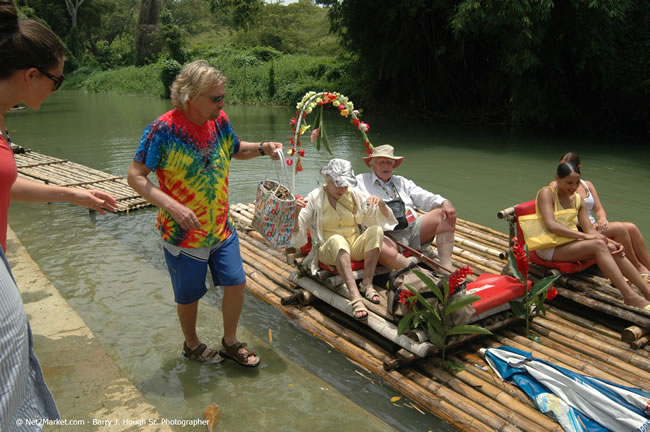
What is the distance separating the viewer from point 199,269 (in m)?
3.13

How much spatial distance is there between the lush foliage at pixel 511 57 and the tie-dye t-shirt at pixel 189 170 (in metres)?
10.1

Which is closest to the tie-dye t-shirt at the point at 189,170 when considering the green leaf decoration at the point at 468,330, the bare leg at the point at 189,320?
the bare leg at the point at 189,320

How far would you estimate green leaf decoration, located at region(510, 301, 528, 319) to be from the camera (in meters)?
3.70

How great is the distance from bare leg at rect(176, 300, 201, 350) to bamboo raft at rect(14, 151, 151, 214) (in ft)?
14.2

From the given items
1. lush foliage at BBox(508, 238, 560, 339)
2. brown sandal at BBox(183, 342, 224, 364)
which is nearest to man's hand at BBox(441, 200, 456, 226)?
lush foliage at BBox(508, 238, 560, 339)

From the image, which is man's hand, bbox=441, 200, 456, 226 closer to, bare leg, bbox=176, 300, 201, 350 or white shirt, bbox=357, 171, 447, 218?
white shirt, bbox=357, 171, 447, 218

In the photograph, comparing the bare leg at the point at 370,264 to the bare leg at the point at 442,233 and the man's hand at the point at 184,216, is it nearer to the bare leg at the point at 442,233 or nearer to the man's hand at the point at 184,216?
the bare leg at the point at 442,233

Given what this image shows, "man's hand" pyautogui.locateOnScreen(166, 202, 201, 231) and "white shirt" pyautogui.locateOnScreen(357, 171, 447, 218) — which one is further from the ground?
"man's hand" pyautogui.locateOnScreen(166, 202, 201, 231)

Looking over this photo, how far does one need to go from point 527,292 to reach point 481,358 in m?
0.65

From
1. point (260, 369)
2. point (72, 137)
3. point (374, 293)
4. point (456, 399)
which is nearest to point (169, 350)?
point (260, 369)

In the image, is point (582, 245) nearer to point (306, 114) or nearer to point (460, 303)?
point (460, 303)

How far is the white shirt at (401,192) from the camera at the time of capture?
183 inches

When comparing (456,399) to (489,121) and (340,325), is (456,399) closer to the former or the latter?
(340,325)

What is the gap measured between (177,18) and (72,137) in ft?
168
